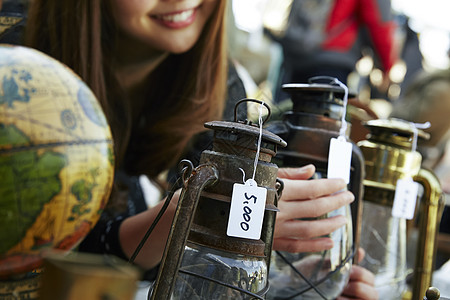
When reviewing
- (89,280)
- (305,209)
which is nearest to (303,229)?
(305,209)

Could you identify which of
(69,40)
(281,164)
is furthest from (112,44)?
(281,164)

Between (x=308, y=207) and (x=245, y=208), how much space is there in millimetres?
344

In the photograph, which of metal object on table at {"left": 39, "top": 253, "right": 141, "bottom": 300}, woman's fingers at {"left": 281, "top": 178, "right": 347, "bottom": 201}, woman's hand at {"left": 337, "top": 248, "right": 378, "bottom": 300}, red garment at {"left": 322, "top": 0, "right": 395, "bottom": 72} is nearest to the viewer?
metal object on table at {"left": 39, "top": 253, "right": 141, "bottom": 300}

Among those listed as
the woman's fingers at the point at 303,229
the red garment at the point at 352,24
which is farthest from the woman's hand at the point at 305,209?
the red garment at the point at 352,24

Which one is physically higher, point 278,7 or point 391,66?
point 278,7

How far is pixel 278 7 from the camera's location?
4.95m

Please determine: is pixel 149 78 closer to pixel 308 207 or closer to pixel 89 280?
pixel 308 207

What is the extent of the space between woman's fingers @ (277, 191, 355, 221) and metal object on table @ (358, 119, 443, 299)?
38 cm

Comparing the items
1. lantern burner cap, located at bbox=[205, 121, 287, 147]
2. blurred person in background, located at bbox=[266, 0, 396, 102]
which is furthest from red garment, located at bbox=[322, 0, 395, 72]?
lantern burner cap, located at bbox=[205, 121, 287, 147]

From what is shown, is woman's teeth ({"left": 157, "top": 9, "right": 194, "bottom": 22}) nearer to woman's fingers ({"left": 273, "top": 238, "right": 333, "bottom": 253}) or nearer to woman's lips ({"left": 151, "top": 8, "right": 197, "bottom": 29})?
woman's lips ({"left": 151, "top": 8, "right": 197, "bottom": 29})

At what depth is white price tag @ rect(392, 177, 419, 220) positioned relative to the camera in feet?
5.30

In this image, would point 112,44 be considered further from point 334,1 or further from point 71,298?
point 334,1

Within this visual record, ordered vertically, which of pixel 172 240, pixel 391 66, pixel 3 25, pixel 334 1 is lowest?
pixel 172 240

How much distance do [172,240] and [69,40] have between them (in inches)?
38.6
